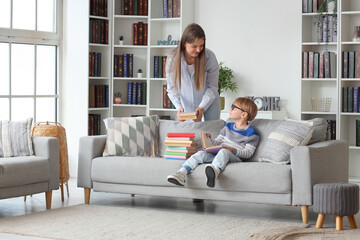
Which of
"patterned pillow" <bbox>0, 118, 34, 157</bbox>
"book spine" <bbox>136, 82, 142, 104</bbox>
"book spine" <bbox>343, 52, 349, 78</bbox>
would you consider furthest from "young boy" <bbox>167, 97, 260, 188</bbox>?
"book spine" <bbox>136, 82, 142, 104</bbox>

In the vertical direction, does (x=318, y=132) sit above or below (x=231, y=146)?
above

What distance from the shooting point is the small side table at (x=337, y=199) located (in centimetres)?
412

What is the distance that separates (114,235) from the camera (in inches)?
→ 159

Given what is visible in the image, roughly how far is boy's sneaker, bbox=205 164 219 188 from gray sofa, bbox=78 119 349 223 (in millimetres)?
108

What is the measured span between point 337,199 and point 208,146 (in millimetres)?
1158

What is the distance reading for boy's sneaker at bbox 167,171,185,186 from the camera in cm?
467

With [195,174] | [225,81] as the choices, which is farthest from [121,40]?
[195,174]

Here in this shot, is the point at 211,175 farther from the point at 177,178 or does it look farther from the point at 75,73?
the point at 75,73

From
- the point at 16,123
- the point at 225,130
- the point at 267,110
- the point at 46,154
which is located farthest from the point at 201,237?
the point at 267,110

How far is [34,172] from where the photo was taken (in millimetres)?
4906

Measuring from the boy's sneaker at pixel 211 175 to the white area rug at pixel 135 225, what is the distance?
268 millimetres

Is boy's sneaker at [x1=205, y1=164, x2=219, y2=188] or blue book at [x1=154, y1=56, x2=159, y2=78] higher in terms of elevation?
blue book at [x1=154, y1=56, x2=159, y2=78]

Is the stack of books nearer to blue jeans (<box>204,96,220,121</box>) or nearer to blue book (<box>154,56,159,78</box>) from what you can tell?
blue jeans (<box>204,96,220,121</box>)

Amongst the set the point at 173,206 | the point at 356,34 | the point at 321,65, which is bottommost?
the point at 173,206
